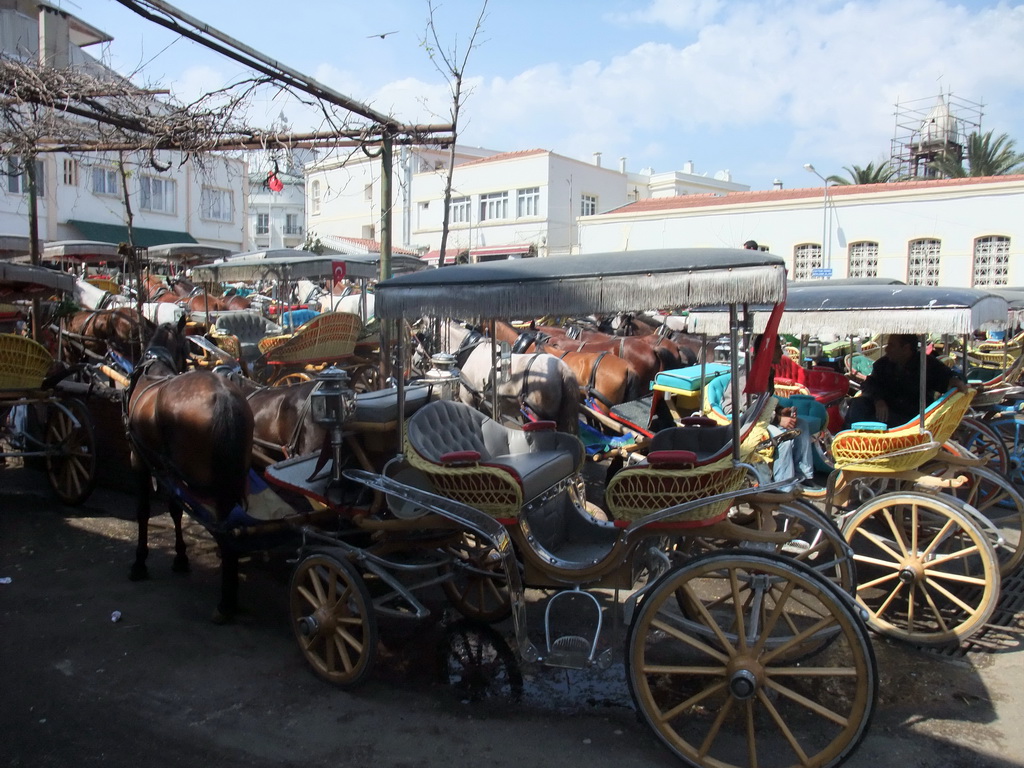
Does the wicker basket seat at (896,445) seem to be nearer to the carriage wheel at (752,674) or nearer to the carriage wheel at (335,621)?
the carriage wheel at (752,674)

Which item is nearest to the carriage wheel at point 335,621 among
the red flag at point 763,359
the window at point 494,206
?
the red flag at point 763,359

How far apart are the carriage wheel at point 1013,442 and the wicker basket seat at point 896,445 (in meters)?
2.92

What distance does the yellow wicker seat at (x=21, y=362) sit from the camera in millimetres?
6758

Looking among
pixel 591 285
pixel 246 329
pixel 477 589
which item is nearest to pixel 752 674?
pixel 591 285

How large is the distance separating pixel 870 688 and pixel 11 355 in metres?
7.08

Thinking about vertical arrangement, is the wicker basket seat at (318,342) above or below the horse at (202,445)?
above

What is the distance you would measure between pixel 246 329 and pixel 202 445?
285 inches

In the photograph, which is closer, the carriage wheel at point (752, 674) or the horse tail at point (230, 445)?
the carriage wheel at point (752, 674)

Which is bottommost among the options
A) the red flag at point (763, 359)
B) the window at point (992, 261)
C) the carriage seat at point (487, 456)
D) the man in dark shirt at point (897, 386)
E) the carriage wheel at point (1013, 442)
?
the carriage wheel at point (1013, 442)

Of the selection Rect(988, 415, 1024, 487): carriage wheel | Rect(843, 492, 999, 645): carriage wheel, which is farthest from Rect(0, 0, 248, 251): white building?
Rect(843, 492, 999, 645): carriage wheel

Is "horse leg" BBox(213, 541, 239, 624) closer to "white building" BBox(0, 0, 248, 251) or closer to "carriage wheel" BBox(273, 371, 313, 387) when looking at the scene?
"carriage wheel" BBox(273, 371, 313, 387)

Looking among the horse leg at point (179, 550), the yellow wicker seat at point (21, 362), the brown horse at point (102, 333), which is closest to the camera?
the horse leg at point (179, 550)

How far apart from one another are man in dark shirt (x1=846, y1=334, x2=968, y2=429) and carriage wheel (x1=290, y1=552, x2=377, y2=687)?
4408mm

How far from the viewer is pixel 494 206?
3706cm
